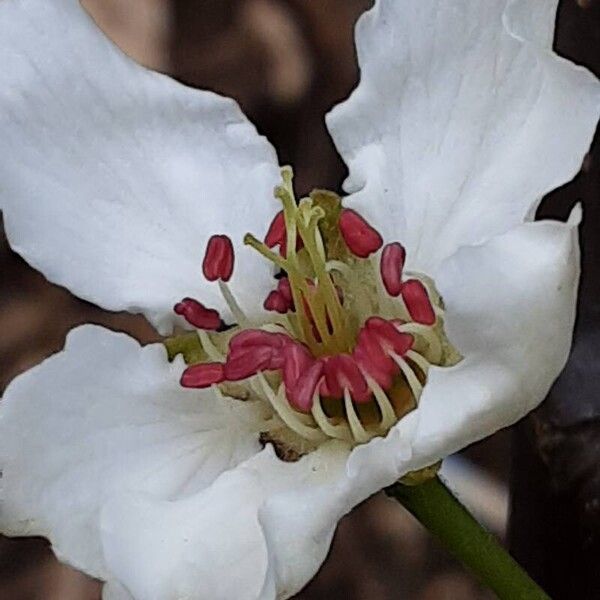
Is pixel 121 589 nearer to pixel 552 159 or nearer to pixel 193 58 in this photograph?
pixel 552 159

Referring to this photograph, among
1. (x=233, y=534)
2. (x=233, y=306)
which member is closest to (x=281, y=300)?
(x=233, y=306)

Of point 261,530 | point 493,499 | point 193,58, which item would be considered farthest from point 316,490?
point 193,58

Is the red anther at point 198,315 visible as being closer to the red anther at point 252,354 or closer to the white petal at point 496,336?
the red anther at point 252,354

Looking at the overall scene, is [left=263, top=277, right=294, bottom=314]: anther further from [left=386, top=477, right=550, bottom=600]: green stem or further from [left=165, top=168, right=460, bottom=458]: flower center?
[left=386, top=477, right=550, bottom=600]: green stem

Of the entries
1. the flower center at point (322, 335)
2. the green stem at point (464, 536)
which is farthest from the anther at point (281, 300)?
the green stem at point (464, 536)

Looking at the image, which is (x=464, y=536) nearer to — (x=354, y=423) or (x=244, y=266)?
(x=354, y=423)

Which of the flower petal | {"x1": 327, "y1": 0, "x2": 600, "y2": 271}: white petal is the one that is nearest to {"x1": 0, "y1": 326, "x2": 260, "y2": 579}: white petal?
the flower petal
